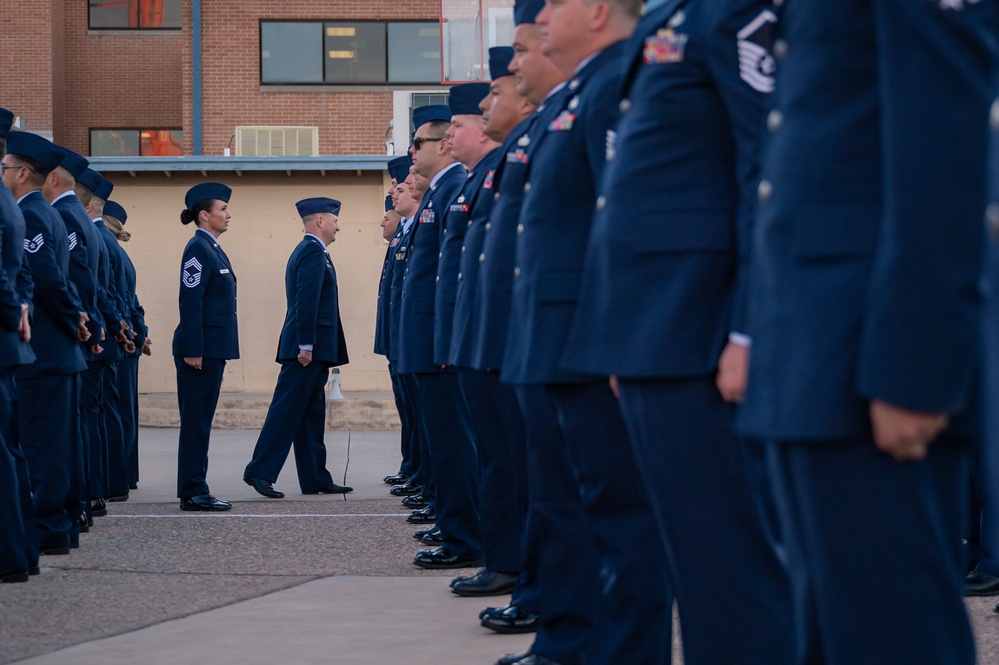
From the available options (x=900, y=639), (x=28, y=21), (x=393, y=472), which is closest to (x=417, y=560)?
Answer: (x=900, y=639)

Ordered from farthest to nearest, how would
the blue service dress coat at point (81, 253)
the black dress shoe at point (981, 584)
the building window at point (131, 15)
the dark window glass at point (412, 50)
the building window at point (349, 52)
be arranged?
the building window at point (131, 15) → the dark window glass at point (412, 50) → the building window at point (349, 52) → the blue service dress coat at point (81, 253) → the black dress shoe at point (981, 584)

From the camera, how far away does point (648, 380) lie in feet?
9.55

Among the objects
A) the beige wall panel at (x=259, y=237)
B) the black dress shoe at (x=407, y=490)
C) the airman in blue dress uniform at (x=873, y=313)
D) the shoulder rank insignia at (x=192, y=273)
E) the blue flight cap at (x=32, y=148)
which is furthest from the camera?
the beige wall panel at (x=259, y=237)

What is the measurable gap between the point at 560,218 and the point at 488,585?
2213mm

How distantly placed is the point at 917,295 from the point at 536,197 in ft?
7.69

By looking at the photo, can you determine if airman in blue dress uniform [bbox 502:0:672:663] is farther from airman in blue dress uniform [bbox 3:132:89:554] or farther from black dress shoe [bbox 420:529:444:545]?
airman in blue dress uniform [bbox 3:132:89:554]

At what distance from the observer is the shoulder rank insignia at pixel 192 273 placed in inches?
379

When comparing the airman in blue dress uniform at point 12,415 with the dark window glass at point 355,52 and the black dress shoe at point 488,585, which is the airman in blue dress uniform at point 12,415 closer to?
the black dress shoe at point 488,585

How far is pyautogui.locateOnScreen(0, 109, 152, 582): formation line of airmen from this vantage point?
616cm

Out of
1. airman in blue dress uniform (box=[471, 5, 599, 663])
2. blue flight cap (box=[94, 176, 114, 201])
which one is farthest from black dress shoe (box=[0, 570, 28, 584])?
blue flight cap (box=[94, 176, 114, 201])

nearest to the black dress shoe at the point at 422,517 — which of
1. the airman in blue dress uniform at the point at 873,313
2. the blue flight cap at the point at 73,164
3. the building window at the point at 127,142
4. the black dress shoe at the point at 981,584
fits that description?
the blue flight cap at the point at 73,164

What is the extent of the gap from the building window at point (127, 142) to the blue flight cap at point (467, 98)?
24335 mm

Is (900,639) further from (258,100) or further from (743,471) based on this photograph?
(258,100)

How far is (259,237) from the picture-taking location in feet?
65.9
